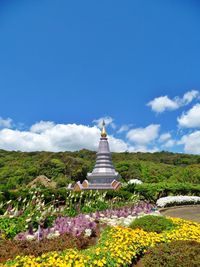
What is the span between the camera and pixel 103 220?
10.8 m

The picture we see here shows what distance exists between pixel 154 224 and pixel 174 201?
13.4 m

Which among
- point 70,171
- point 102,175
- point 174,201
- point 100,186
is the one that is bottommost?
point 174,201

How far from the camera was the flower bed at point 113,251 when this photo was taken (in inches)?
Answer: 218

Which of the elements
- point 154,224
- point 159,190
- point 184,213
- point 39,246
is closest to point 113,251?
point 39,246

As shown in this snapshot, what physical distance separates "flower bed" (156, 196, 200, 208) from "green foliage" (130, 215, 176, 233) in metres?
12.0

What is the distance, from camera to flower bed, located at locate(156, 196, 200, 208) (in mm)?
21625

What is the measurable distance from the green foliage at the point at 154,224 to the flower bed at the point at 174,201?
1202 cm

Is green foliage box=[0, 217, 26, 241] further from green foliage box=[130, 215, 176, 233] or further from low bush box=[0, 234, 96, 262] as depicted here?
green foliage box=[130, 215, 176, 233]

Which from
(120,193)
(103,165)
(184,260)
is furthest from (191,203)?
(184,260)

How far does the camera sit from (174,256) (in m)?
6.00

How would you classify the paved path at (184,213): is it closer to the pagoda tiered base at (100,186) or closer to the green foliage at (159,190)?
the green foliage at (159,190)

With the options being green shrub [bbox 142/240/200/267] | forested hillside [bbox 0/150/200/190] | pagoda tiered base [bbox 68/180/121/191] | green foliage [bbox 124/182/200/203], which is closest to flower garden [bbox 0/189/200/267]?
green shrub [bbox 142/240/200/267]

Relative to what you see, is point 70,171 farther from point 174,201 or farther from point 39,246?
point 39,246

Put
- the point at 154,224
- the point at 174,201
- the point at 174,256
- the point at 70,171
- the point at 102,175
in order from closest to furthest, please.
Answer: the point at 174,256 → the point at 154,224 → the point at 174,201 → the point at 102,175 → the point at 70,171
